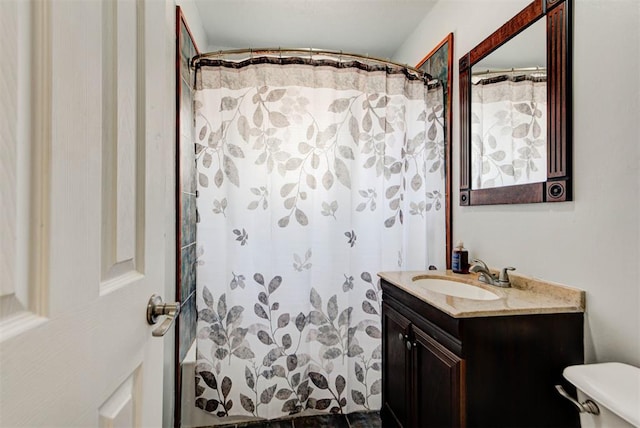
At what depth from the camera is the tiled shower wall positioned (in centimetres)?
164

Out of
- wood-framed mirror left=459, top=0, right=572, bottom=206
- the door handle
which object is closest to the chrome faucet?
wood-framed mirror left=459, top=0, right=572, bottom=206

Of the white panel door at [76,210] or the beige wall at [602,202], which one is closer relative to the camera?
the white panel door at [76,210]

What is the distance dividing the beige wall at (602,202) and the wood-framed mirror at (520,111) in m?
0.05

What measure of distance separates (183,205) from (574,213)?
1.72 m

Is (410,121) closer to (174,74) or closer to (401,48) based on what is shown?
(401,48)

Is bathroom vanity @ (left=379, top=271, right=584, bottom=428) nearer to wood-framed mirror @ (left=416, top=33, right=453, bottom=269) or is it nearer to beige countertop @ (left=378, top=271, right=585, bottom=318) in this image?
beige countertop @ (left=378, top=271, right=585, bottom=318)

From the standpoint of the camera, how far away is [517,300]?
118 cm

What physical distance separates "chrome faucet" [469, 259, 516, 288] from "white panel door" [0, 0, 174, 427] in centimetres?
135

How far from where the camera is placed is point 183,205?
1.69m

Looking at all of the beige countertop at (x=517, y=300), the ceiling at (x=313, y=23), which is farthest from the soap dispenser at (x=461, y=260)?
the ceiling at (x=313, y=23)

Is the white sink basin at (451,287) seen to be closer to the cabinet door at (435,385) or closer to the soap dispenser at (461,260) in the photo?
the soap dispenser at (461,260)

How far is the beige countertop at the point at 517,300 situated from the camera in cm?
107

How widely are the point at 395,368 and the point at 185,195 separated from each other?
1.40m

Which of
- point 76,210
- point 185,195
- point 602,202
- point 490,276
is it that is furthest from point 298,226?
point 76,210
